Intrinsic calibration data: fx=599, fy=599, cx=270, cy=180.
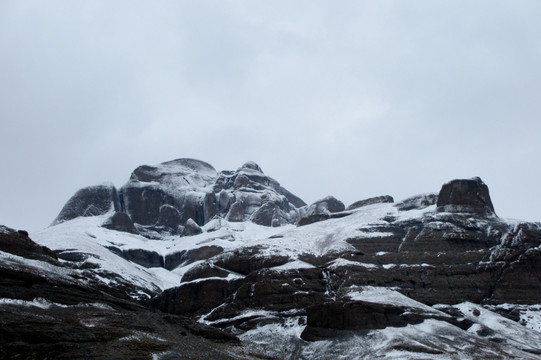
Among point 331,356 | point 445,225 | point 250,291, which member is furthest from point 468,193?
point 331,356

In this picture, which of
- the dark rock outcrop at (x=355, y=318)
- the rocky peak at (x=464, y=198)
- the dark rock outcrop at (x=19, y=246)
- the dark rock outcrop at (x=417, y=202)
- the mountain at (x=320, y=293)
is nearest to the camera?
the mountain at (x=320, y=293)

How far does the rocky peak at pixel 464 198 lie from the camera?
159m

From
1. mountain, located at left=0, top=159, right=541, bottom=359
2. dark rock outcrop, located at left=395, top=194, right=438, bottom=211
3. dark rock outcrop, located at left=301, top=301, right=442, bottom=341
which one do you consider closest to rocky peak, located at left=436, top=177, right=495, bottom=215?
mountain, located at left=0, top=159, right=541, bottom=359

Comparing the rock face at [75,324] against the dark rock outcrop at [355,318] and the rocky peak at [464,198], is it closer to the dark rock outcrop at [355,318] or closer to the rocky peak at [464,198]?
the dark rock outcrop at [355,318]

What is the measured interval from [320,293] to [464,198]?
59.6 metres

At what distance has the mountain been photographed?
2731 inches

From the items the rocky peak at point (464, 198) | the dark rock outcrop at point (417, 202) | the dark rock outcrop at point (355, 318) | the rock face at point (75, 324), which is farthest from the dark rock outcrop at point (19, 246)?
the dark rock outcrop at point (417, 202)

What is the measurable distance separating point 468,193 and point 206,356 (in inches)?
4467

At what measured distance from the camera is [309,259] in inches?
5704

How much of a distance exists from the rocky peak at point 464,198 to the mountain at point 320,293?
0.36 m

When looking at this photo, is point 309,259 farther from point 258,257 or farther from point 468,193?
point 468,193

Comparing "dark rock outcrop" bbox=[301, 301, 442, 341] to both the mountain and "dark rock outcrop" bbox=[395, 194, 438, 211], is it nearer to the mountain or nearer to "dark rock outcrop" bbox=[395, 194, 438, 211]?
the mountain

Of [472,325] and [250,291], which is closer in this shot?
[472,325]

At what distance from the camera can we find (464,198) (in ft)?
525
